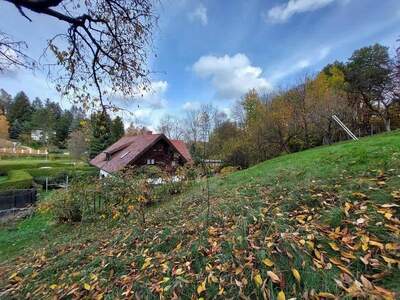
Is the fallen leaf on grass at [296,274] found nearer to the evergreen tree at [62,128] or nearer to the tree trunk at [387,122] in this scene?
the tree trunk at [387,122]

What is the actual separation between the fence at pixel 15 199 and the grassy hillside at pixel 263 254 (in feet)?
47.2

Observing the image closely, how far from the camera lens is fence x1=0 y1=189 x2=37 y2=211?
15414 millimetres

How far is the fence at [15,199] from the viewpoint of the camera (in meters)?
15.4

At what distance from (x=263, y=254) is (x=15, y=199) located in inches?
725

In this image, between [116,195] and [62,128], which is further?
[62,128]

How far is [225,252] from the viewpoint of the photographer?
2684 mm

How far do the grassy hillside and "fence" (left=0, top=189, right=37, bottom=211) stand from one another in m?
14.4

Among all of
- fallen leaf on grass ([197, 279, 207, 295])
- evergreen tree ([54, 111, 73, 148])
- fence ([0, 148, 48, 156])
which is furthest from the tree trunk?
evergreen tree ([54, 111, 73, 148])

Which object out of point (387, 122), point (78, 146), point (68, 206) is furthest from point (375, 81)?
point (78, 146)

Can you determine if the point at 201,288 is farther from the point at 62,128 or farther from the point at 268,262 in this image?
the point at 62,128

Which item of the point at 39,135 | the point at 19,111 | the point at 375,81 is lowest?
the point at 375,81

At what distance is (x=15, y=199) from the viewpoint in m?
15.9

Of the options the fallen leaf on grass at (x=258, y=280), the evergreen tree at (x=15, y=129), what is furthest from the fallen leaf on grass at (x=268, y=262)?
the evergreen tree at (x=15, y=129)

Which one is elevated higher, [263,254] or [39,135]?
[39,135]
